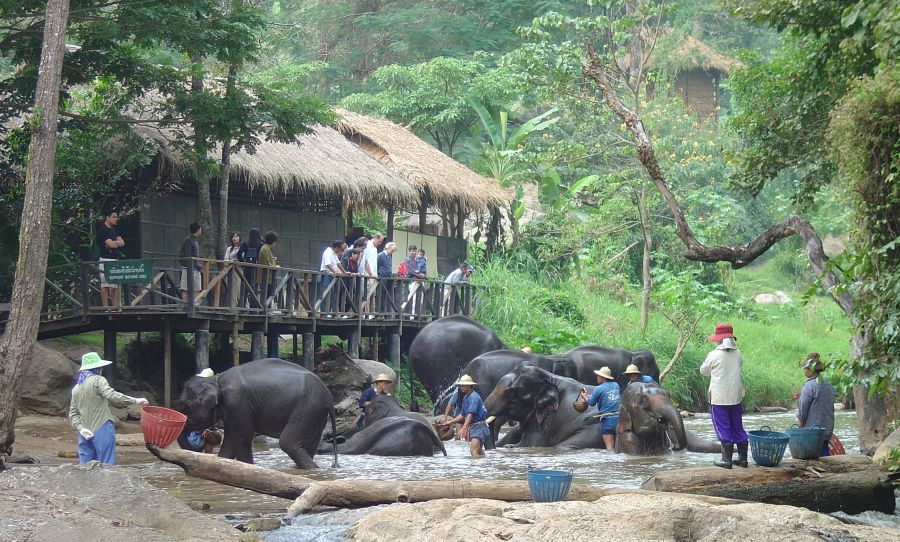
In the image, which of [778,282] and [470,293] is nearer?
[470,293]

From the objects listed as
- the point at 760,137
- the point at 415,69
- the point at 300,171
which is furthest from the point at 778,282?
the point at 760,137

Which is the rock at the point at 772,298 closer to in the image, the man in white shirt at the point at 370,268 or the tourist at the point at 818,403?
the man in white shirt at the point at 370,268

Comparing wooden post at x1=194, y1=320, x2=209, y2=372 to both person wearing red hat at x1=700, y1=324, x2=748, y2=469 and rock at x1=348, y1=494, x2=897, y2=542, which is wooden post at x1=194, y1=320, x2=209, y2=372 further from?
rock at x1=348, y1=494, x2=897, y2=542

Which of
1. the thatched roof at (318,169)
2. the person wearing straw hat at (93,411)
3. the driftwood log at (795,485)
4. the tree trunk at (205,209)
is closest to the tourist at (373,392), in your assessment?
the tree trunk at (205,209)

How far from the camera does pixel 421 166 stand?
23.4 meters

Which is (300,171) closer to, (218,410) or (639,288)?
(218,410)

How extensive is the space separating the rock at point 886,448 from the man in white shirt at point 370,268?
9952mm

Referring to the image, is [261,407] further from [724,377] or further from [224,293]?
[724,377]

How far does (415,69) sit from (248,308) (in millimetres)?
15279

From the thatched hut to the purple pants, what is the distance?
865cm

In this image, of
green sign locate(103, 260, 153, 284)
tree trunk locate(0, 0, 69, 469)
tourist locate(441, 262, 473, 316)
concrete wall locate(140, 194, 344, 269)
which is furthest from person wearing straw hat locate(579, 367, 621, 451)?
concrete wall locate(140, 194, 344, 269)

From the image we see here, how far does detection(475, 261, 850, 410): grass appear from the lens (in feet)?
74.3

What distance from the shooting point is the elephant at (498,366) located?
16969mm

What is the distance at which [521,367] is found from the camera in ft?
50.5
